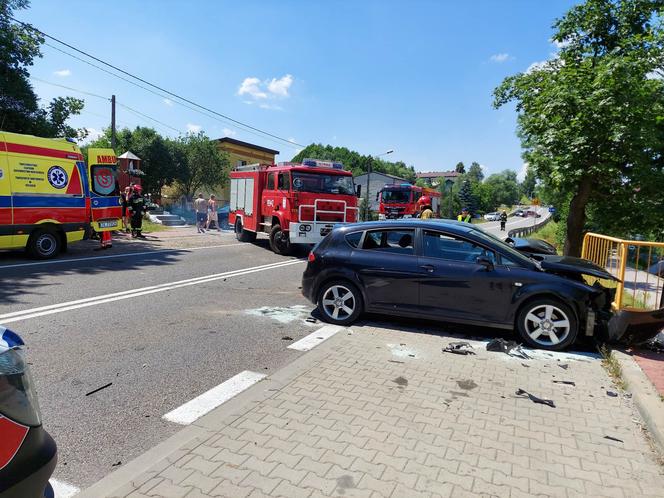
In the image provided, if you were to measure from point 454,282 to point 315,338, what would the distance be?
6.22 feet

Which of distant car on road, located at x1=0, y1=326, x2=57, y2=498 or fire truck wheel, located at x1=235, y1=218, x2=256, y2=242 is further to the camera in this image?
fire truck wheel, located at x1=235, y1=218, x2=256, y2=242

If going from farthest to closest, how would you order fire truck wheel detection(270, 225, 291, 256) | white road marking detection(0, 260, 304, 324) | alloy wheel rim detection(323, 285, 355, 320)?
1. fire truck wheel detection(270, 225, 291, 256)
2. alloy wheel rim detection(323, 285, 355, 320)
3. white road marking detection(0, 260, 304, 324)

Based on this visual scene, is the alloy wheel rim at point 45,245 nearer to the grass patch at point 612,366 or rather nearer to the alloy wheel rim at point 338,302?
the alloy wheel rim at point 338,302

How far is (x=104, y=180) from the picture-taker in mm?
13414

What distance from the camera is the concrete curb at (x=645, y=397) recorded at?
3.44m

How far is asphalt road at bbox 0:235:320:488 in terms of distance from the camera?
336cm

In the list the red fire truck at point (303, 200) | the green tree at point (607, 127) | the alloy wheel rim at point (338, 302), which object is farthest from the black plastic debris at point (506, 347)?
the red fire truck at point (303, 200)

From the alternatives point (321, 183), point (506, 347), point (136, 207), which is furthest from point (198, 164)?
point (506, 347)

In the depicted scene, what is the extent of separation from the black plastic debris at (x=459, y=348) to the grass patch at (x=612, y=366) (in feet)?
4.60

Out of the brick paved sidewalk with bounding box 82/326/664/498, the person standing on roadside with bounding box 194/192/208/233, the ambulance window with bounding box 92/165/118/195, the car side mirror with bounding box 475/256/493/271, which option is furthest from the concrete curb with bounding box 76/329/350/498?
the person standing on roadside with bounding box 194/192/208/233

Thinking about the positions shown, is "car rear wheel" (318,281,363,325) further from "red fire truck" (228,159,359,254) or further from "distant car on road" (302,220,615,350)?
"red fire truck" (228,159,359,254)

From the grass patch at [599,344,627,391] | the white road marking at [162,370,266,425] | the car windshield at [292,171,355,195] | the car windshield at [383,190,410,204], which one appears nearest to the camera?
the white road marking at [162,370,266,425]

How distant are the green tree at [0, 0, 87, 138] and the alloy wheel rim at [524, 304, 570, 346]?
1606 centimetres

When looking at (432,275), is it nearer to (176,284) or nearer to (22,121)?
(176,284)
